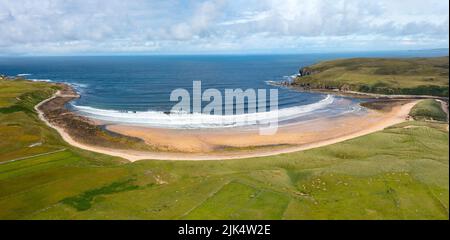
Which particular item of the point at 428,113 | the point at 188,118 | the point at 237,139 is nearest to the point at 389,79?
the point at 428,113

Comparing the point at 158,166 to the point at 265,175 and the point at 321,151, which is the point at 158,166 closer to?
the point at 265,175

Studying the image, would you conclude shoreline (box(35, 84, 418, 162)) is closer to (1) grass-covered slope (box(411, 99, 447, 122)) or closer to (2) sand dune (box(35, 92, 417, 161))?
(2) sand dune (box(35, 92, 417, 161))

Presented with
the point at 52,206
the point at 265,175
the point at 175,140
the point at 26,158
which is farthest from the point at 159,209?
the point at 175,140

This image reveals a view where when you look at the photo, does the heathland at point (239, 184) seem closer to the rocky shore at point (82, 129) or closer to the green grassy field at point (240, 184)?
the green grassy field at point (240, 184)

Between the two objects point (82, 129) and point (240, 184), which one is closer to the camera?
point (240, 184)

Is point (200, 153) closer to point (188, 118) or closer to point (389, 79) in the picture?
point (188, 118)
